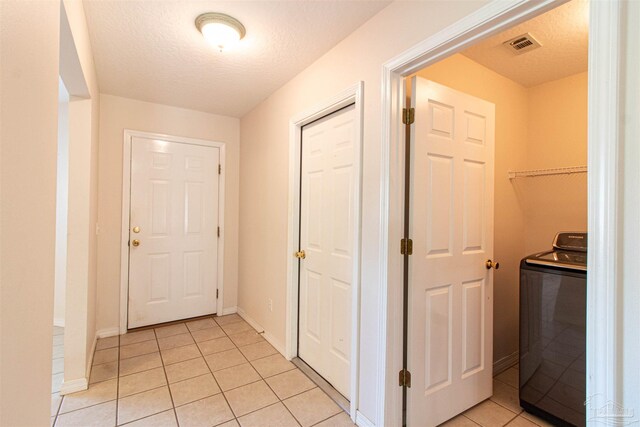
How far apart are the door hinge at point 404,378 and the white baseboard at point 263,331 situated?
1278 mm

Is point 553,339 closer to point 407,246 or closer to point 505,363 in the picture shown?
point 505,363

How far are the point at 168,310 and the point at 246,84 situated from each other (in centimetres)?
255

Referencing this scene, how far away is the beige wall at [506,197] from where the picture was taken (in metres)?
2.38

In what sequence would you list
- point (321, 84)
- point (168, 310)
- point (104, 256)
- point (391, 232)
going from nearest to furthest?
1. point (391, 232)
2. point (321, 84)
3. point (104, 256)
4. point (168, 310)

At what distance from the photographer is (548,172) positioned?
2.39m

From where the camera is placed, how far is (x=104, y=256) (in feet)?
9.57

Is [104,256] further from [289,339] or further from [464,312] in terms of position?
[464,312]

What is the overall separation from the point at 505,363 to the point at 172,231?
3.49 meters

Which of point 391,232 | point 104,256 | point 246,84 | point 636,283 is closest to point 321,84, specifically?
point 246,84

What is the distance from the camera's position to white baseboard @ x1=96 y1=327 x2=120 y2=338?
113 inches

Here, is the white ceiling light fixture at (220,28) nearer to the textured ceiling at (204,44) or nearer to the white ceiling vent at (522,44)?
the textured ceiling at (204,44)

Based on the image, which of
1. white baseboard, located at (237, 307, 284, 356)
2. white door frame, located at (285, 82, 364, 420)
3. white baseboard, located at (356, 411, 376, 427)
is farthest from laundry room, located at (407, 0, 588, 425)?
white baseboard, located at (237, 307, 284, 356)

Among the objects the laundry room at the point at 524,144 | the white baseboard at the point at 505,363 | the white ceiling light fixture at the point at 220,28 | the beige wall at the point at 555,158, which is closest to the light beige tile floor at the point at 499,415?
the laundry room at the point at 524,144

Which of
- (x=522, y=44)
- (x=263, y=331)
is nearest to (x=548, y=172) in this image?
(x=522, y=44)
